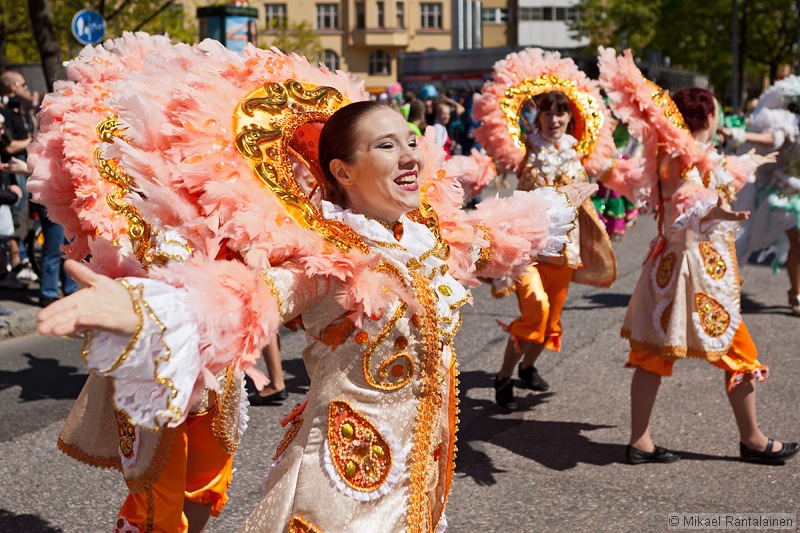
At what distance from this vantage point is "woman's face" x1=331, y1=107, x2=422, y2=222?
2.73 meters

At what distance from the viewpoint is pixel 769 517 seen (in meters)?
4.39

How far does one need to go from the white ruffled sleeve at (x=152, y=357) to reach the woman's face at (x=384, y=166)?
2.38 ft

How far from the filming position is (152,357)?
2.15 meters

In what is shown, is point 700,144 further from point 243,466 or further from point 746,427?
point 243,466

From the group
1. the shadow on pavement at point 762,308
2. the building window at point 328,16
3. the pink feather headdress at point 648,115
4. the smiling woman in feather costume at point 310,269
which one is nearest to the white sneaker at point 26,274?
the shadow on pavement at point 762,308

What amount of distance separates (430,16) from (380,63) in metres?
4.51

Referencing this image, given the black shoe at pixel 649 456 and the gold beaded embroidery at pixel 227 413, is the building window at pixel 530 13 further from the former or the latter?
the gold beaded embroidery at pixel 227 413

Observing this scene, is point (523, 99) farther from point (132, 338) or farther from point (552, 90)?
point (132, 338)

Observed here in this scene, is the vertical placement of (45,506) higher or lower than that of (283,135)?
lower

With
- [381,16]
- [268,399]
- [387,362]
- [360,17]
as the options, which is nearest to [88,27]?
[268,399]

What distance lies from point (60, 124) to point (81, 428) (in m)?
1.15

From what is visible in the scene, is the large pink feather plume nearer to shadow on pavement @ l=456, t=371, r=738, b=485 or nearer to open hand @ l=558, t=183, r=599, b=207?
shadow on pavement @ l=456, t=371, r=738, b=485

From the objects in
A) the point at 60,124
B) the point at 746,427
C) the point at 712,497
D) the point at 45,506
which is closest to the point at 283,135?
the point at 60,124

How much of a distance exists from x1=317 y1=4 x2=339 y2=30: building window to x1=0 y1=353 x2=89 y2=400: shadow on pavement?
6176 cm
